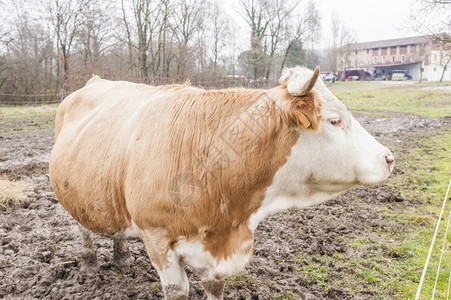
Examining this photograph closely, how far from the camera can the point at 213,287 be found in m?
2.71

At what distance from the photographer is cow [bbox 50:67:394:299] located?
243cm

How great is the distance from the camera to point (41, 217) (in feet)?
17.6

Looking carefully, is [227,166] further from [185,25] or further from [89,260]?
[185,25]

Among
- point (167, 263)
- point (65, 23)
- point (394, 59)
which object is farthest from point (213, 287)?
point (394, 59)

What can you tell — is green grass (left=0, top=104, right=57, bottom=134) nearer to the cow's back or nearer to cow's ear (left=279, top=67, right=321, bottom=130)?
the cow's back

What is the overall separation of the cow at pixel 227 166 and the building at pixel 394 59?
67906 mm

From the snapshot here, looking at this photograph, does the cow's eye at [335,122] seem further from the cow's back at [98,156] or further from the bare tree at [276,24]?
the bare tree at [276,24]

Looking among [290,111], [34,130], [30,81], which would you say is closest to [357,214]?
[290,111]

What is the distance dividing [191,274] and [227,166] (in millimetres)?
1999

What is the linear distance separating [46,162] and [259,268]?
6745 millimetres

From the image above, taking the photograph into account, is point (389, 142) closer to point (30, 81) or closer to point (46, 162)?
point (46, 162)

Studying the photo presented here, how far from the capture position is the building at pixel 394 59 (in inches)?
2762

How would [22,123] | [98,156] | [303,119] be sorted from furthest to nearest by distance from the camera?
[22,123]
[98,156]
[303,119]

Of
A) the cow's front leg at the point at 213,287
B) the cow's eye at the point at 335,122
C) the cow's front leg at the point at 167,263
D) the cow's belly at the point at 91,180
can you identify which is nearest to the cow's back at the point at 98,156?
the cow's belly at the point at 91,180
